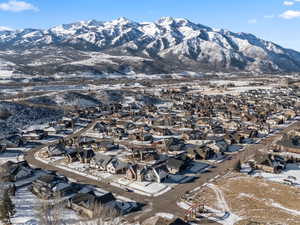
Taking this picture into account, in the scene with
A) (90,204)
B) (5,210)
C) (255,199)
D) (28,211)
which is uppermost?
(5,210)

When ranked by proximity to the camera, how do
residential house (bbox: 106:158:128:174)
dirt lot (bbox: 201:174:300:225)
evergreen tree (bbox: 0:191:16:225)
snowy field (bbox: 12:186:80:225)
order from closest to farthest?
evergreen tree (bbox: 0:191:16:225) < snowy field (bbox: 12:186:80:225) < dirt lot (bbox: 201:174:300:225) < residential house (bbox: 106:158:128:174)

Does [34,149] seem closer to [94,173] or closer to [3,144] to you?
[3,144]

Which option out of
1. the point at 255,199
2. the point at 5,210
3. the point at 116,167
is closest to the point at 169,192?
the point at 116,167

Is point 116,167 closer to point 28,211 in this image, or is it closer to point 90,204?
point 90,204

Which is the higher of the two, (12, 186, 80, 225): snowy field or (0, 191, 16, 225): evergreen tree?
(0, 191, 16, 225): evergreen tree

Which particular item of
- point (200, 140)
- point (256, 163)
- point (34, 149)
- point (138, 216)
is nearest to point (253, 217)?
point (138, 216)

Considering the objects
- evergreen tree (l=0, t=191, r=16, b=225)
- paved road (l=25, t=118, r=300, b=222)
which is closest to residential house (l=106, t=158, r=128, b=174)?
paved road (l=25, t=118, r=300, b=222)

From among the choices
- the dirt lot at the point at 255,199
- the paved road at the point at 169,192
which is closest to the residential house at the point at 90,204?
the paved road at the point at 169,192

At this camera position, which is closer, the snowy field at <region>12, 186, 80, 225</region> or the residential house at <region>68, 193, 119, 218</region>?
the snowy field at <region>12, 186, 80, 225</region>

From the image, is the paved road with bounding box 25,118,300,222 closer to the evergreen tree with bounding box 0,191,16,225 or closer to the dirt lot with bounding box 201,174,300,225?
the dirt lot with bounding box 201,174,300,225
